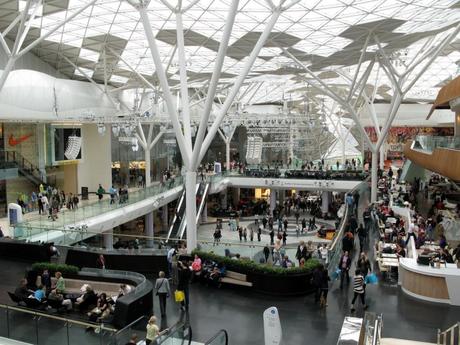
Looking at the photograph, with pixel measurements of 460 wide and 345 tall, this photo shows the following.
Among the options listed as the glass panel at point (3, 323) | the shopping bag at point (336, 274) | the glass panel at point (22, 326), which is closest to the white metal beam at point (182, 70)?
the shopping bag at point (336, 274)

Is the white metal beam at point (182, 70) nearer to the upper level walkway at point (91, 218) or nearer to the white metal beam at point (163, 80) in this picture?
the white metal beam at point (163, 80)

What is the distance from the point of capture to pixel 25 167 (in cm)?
3903

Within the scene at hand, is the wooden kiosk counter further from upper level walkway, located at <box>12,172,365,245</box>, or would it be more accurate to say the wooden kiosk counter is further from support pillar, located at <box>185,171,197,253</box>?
upper level walkway, located at <box>12,172,365,245</box>

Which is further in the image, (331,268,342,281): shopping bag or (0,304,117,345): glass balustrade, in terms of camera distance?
(331,268,342,281): shopping bag

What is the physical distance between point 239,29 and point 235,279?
1915 cm

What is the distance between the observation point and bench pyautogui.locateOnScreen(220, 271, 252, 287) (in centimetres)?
1813

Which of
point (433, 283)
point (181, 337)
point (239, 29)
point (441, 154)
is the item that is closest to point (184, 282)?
point (181, 337)

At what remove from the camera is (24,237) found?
80.1 ft

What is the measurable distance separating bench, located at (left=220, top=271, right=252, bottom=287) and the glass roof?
52.0ft

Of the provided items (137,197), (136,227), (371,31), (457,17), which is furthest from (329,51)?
(136,227)

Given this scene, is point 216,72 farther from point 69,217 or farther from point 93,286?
point 69,217

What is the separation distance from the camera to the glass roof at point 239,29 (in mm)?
27922

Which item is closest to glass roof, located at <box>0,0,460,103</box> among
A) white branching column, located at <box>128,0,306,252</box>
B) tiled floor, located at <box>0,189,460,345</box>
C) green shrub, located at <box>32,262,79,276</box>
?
white branching column, located at <box>128,0,306,252</box>

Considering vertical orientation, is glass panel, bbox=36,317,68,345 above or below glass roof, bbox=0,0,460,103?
below
